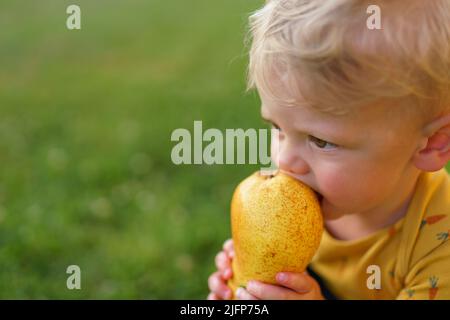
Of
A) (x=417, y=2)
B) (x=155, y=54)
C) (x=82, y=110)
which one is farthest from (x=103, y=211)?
(x=155, y=54)

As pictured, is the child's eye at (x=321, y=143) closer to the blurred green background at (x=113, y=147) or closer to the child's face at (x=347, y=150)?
the child's face at (x=347, y=150)

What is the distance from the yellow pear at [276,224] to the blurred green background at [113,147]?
55cm

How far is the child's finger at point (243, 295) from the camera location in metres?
2.13

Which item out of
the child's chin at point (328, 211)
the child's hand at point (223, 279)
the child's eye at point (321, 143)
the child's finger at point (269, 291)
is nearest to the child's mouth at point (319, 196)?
the child's chin at point (328, 211)

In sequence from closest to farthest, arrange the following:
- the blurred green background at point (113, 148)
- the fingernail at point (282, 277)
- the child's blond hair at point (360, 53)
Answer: the child's blond hair at point (360, 53), the fingernail at point (282, 277), the blurred green background at point (113, 148)

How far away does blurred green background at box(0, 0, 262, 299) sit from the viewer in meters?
2.97

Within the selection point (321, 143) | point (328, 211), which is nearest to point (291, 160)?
point (321, 143)

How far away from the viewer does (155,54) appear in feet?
18.5

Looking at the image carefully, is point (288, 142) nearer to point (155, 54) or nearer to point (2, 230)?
point (2, 230)

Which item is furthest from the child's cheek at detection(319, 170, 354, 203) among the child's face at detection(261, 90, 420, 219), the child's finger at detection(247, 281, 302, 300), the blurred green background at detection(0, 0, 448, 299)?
the blurred green background at detection(0, 0, 448, 299)

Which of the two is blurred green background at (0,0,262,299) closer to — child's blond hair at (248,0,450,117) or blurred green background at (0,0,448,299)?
blurred green background at (0,0,448,299)

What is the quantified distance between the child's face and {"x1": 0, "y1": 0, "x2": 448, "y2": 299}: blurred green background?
729mm

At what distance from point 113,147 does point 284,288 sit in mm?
2101

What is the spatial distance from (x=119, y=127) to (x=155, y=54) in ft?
5.00
